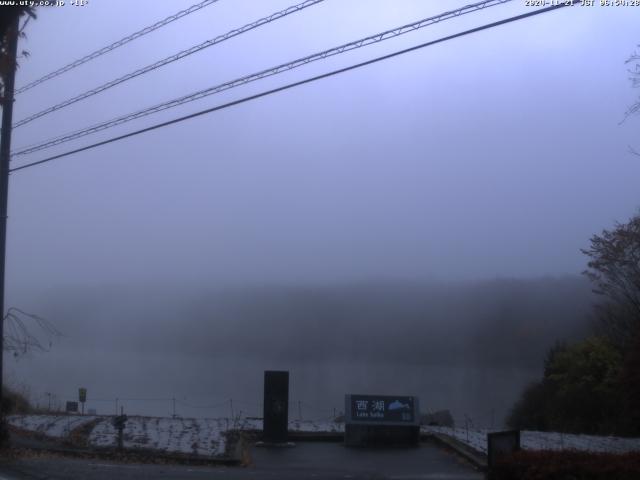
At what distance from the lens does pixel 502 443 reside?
50.8ft

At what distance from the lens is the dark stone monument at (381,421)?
82.1 feet

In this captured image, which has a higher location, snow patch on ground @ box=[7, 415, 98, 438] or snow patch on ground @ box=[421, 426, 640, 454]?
snow patch on ground @ box=[7, 415, 98, 438]

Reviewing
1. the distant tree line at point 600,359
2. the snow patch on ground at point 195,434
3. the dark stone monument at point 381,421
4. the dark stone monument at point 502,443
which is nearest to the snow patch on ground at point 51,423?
the snow patch on ground at point 195,434

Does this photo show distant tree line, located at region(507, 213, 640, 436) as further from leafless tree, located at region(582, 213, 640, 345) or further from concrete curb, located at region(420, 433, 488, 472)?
concrete curb, located at region(420, 433, 488, 472)

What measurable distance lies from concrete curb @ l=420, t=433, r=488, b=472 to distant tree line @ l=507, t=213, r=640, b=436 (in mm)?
12985

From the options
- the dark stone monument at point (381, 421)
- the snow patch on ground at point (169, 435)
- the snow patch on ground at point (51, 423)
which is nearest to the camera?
the snow patch on ground at point (169, 435)

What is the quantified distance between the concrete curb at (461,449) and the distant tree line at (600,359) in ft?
42.6

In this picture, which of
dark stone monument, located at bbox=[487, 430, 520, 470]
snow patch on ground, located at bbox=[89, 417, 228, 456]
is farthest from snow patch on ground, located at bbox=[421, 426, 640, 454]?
snow patch on ground, located at bbox=[89, 417, 228, 456]

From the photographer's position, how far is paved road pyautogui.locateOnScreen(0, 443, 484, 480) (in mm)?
16828

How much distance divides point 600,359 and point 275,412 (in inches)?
957

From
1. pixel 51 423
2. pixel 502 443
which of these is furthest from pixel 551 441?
pixel 51 423

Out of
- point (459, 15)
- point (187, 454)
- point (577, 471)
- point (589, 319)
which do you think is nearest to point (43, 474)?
point (187, 454)

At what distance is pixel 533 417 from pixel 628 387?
74.8 ft

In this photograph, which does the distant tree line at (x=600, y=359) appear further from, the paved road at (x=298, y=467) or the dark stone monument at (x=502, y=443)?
the dark stone monument at (x=502, y=443)
